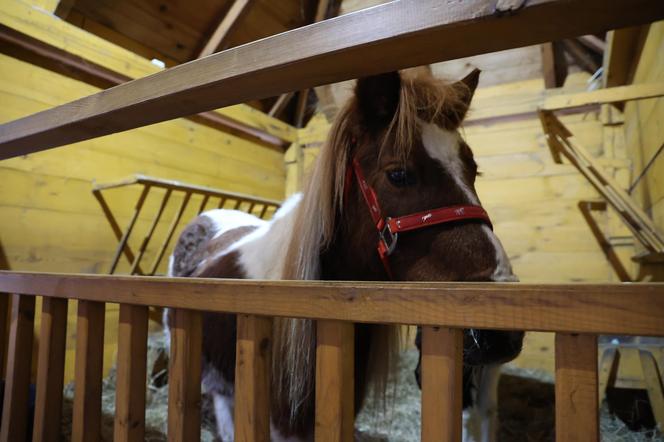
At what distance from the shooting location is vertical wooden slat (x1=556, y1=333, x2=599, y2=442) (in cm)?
40

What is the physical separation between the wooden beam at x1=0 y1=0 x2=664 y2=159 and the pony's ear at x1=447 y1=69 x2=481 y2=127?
1.66 ft

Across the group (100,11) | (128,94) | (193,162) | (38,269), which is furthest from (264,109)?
(128,94)

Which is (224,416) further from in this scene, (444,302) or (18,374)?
(444,302)

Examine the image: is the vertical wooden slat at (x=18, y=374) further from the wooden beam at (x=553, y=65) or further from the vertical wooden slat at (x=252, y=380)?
the wooden beam at (x=553, y=65)

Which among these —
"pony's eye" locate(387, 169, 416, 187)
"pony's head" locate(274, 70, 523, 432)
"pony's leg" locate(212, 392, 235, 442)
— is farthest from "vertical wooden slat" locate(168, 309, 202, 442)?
"pony's leg" locate(212, 392, 235, 442)

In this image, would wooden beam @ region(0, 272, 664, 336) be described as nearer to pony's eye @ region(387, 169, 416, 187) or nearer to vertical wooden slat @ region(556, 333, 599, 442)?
vertical wooden slat @ region(556, 333, 599, 442)

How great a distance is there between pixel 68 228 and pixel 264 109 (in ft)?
6.96

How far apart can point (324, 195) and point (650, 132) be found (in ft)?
5.99

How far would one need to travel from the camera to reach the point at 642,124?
2.10m

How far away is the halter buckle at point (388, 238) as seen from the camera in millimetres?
902

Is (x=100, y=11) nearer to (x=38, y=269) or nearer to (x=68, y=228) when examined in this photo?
(x=68, y=228)

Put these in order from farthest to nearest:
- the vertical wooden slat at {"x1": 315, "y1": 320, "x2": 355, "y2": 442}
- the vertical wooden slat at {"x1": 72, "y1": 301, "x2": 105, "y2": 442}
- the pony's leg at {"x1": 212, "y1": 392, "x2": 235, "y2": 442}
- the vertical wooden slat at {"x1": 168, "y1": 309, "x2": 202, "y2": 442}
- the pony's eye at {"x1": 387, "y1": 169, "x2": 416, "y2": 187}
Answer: the pony's leg at {"x1": 212, "y1": 392, "x2": 235, "y2": 442} < the pony's eye at {"x1": 387, "y1": 169, "x2": 416, "y2": 187} < the vertical wooden slat at {"x1": 72, "y1": 301, "x2": 105, "y2": 442} < the vertical wooden slat at {"x1": 168, "y1": 309, "x2": 202, "y2": 442} < the vertical wooden slat at {"x1": 315, "y1": 320, "x2": 355, "y2": 442}

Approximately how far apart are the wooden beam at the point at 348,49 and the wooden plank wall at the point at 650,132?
5.30 ft

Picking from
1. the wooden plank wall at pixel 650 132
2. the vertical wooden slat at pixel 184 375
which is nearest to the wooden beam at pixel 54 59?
the vertical wooden slat at pixel 184 375
